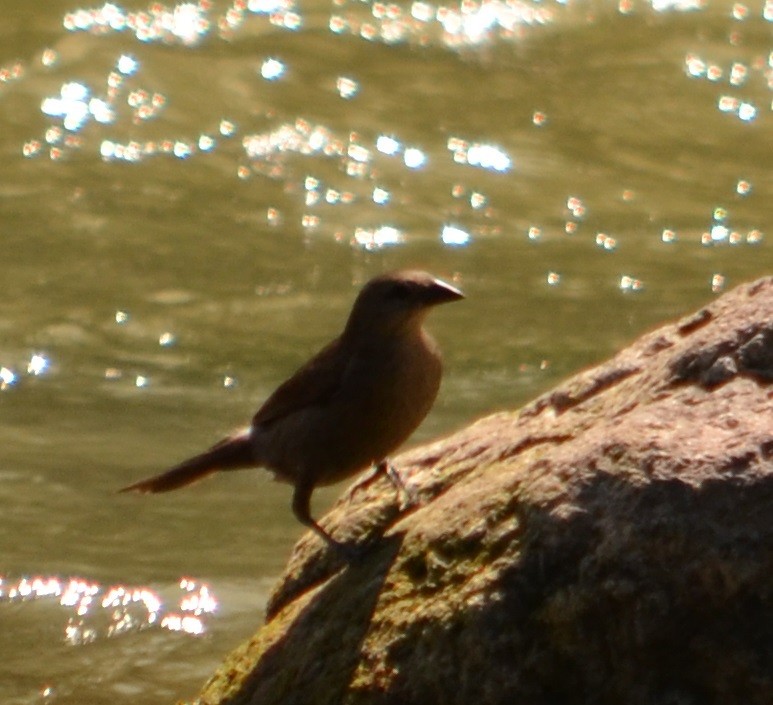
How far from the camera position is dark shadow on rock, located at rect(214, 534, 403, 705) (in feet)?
15.3

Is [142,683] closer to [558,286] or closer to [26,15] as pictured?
Result: [558,286]

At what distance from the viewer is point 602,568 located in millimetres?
4070

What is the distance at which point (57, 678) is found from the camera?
6.91 metres

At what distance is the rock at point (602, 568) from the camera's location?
13.1ft

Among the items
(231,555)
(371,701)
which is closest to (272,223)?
(231,555)

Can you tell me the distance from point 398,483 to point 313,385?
47cm

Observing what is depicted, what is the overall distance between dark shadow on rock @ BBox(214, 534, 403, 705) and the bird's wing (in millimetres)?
787

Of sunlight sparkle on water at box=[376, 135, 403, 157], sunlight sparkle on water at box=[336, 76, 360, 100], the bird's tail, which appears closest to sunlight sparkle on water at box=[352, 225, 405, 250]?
sunlight sparkle on water at box=[376, 135, 403, 157]

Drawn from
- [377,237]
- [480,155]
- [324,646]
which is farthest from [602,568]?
[480,155]

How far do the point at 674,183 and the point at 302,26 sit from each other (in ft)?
11.5

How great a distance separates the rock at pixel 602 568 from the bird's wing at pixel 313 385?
0.94m

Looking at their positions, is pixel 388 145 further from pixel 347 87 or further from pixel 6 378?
pixel 6 378

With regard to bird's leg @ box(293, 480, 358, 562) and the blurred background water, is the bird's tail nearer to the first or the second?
bird's leg @ box(293, 480, 358, 562)

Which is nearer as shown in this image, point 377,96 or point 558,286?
point 558,286
